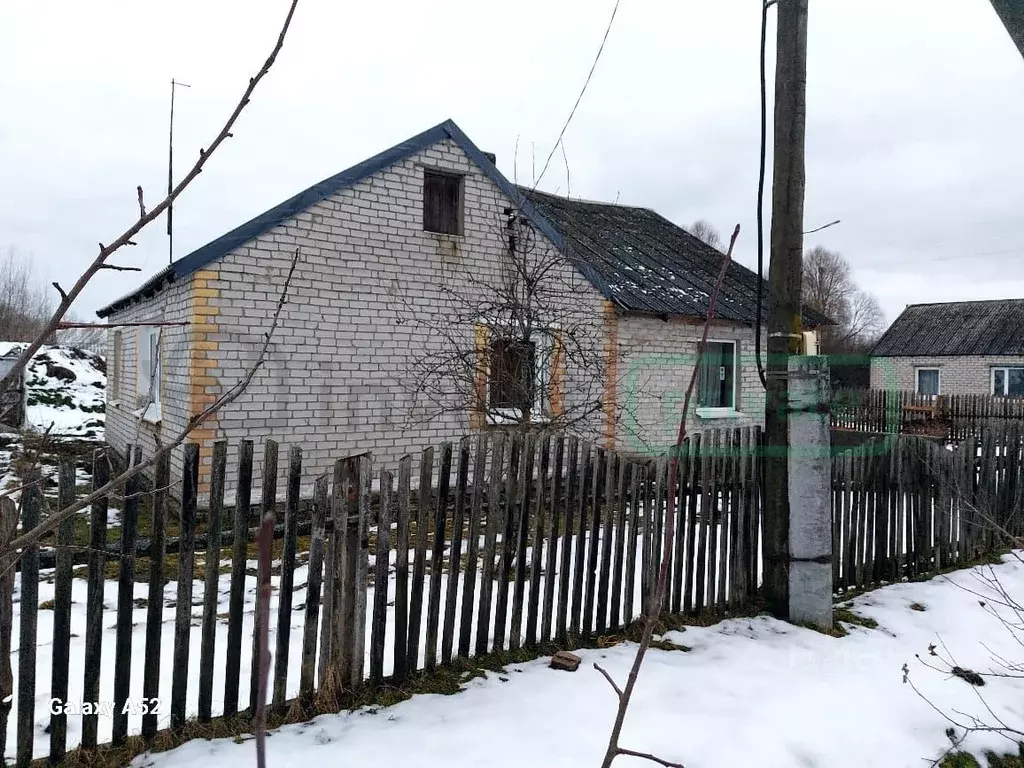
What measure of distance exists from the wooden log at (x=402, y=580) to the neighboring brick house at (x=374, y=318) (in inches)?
114

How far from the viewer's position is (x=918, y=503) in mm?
6086

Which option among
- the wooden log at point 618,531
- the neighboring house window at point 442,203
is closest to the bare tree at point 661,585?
the wooden log at point 618,531

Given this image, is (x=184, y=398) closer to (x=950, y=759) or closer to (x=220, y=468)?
(x=220, y=468)

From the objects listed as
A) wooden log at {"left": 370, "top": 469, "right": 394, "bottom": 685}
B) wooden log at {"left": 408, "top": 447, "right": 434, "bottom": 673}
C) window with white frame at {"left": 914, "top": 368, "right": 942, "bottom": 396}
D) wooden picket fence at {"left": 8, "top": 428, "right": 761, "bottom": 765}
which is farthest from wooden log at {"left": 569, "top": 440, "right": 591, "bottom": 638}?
window with white frame at {"left": 914, "top": 368, "right": 942, "bottom": 396}

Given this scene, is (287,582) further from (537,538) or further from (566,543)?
(566,543)

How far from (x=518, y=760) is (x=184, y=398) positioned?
6.21 metres

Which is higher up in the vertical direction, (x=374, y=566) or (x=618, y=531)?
(x=618, y=531)

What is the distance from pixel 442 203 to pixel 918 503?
6.50 metres

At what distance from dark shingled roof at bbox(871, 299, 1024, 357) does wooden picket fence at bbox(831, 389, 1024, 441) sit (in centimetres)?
761

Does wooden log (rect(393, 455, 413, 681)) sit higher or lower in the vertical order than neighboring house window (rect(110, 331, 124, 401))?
lower

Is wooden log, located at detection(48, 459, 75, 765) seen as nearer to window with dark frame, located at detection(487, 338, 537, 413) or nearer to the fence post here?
window with dark frame, located at detection(487, 338, 537, 413)

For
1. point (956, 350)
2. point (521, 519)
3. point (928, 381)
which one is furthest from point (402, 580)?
point (928, 381)

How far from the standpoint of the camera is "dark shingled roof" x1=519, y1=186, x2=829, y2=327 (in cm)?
1077

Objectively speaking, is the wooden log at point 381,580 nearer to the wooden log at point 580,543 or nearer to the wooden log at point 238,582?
the wooden log at point 238,582
